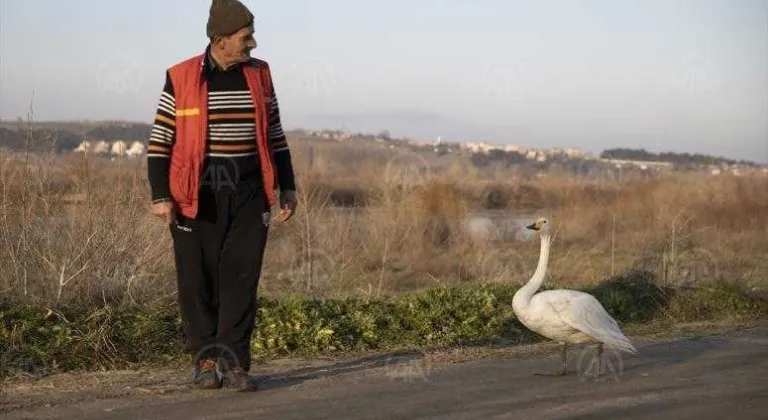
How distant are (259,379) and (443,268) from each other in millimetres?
12047

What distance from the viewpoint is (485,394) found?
275 inches

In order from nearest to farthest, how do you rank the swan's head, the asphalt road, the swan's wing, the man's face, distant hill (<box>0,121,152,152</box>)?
1. the asphalt road
2. the man's face
3. the swan's wing
4. the swan's head
5. distant hill (<box>0,121,152,152</box>)

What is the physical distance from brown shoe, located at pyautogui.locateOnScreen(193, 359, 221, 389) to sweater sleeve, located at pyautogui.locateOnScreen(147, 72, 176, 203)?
43.4 inches

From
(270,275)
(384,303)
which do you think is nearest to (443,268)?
(270,275)

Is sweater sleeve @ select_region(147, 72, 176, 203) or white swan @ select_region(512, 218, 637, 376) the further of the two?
white swan @ select_region(512, 218, 637, 376)

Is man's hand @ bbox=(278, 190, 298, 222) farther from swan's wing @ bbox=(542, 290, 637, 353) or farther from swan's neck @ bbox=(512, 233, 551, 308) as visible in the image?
swan's wing @ bbox=(542, 290, 637, 353)

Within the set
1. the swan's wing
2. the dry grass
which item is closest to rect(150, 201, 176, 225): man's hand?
the dry grass

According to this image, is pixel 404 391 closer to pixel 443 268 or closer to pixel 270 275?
pixel 270 275

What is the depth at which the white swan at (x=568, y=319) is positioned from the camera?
26.0 ft

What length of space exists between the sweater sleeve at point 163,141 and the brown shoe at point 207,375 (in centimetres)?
110

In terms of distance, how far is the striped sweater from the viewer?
648 centimetres

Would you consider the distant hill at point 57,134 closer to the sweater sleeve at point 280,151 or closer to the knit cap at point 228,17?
the sweater sleeve at point 280,151

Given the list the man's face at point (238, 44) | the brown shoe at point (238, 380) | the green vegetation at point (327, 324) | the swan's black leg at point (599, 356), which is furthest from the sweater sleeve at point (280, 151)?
the swan's black leg at point (599, 356)

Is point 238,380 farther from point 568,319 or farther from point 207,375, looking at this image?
point 568,319
